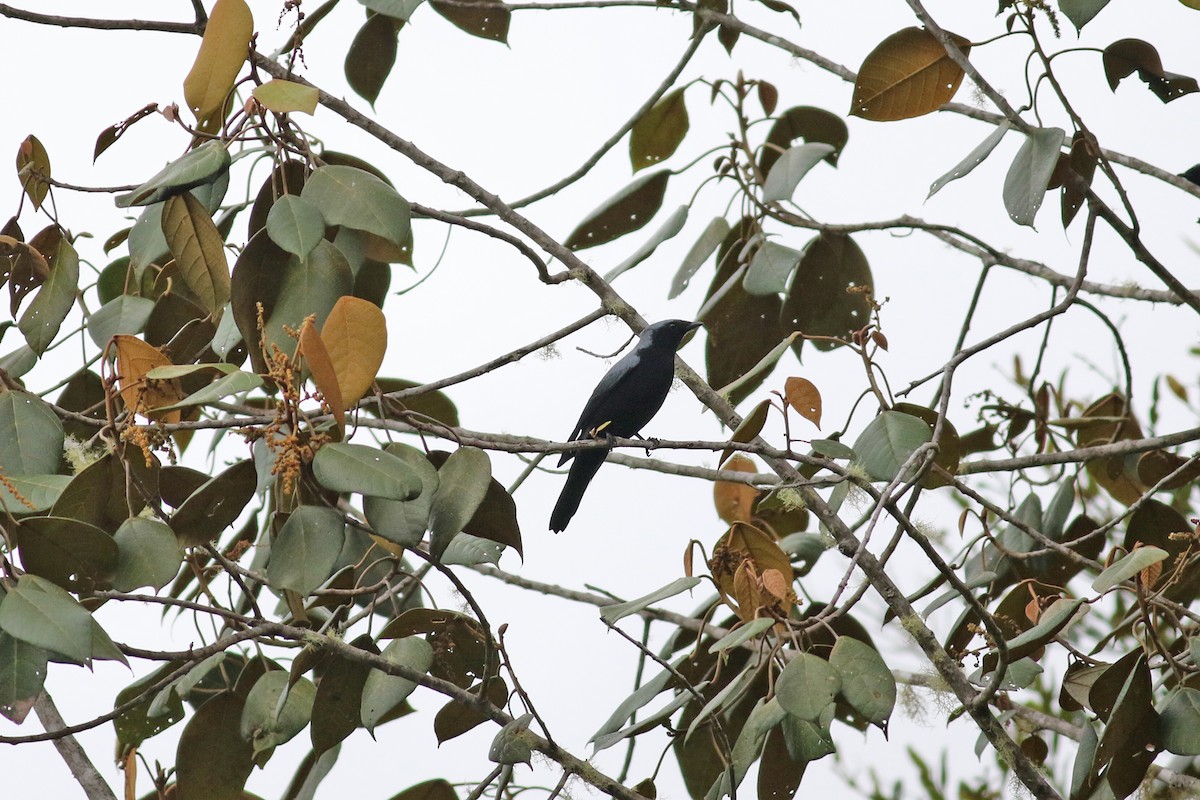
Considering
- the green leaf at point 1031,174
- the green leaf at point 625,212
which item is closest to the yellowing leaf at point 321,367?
the green leaf at point 1031,174

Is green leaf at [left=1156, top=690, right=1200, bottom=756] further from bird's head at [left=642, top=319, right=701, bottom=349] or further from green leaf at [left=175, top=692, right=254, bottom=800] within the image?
bird's head at [left=642, top=319, right=701, bottom=349]

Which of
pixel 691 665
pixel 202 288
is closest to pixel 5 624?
pixel 202 288

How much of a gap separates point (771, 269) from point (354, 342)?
1.54 metres

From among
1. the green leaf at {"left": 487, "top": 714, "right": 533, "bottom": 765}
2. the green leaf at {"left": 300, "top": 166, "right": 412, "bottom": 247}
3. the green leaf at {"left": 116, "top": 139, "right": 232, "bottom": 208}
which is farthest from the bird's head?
the green leaf at {"left": 116, "top": 139, "right": 232, "bottom": 208}

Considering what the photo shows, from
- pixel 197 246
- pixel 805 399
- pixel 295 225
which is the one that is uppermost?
pixel 197 246

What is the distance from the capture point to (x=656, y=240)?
3012 millimetres

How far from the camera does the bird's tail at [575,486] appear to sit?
11.7 feet

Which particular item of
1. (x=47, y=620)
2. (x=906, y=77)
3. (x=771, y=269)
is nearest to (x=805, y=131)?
(x=771, y=269)

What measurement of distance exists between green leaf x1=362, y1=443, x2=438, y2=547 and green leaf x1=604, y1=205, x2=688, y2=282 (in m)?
1.18

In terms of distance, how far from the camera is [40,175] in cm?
213

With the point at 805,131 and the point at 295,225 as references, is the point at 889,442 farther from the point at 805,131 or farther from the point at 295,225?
the point at 805,131

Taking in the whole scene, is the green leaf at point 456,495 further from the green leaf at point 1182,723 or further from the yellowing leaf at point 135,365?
the green leaf at point 1182,723

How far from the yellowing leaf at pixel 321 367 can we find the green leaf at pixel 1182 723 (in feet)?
5.19

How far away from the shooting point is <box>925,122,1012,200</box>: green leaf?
2379 mm
